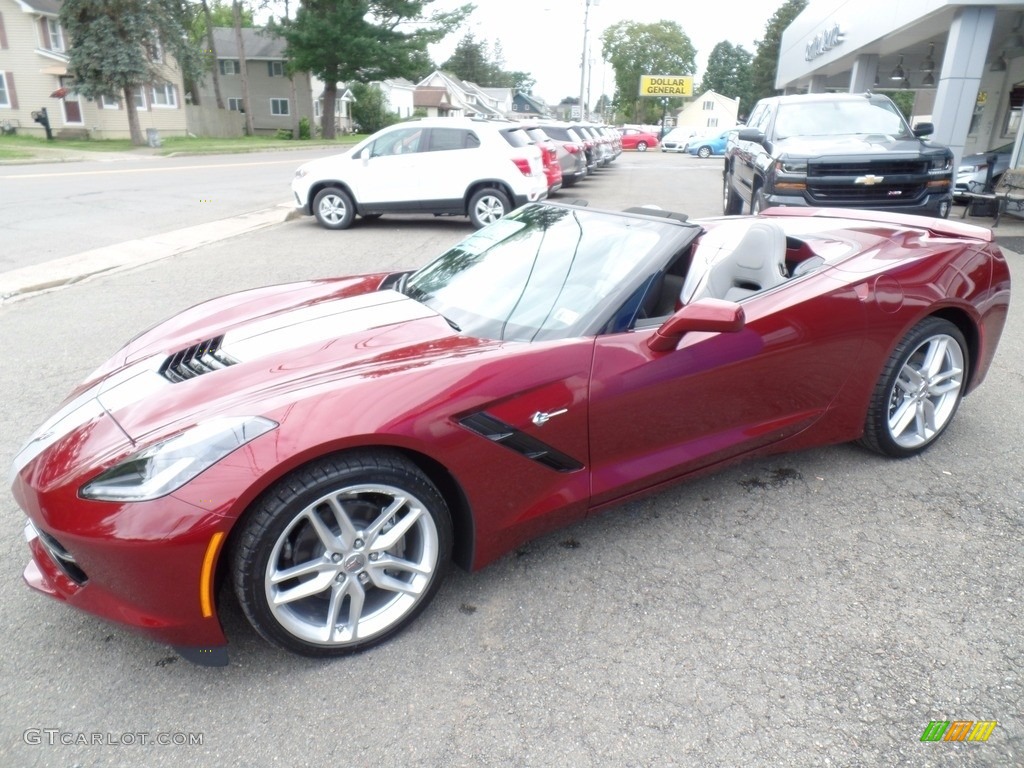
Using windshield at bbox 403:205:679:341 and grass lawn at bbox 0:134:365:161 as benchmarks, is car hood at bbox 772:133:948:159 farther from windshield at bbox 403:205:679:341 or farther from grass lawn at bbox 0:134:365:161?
grass lawn at bbox 0:134:365:161

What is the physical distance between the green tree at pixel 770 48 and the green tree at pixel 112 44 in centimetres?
5651

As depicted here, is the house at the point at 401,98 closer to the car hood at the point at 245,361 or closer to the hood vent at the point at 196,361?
the car hood at the point at 245,361

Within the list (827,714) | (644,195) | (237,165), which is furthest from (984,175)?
(237,165)

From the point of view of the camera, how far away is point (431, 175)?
11.0 m

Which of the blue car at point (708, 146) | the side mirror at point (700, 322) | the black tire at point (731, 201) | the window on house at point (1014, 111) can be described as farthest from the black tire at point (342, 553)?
the blue car at point (708, 146)

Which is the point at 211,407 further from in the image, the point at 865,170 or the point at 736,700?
the point at 865,170

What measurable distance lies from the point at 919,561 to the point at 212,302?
335cm

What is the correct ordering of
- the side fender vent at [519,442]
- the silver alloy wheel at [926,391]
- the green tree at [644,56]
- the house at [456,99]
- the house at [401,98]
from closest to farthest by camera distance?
the side fender vent at [519,442] → the silver alloy wheel at [926,391] → the house at [401,98] → the house at [456,99] → the green tree at [644,56]

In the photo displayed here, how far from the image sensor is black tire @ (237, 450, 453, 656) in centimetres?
212

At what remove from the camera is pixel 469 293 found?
3094 mm

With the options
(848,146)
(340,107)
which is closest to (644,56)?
(340,107)

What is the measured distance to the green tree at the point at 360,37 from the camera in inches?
1502

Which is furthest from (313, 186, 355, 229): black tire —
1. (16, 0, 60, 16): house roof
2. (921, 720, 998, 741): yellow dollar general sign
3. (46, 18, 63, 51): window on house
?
(46, 18, 63, 51): window on house

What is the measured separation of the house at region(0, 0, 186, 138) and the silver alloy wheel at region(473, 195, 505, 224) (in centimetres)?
2895
